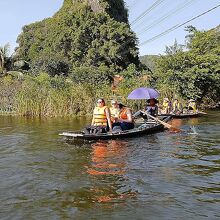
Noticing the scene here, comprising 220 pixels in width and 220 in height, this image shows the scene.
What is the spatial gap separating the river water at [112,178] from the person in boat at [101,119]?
0.60 meters

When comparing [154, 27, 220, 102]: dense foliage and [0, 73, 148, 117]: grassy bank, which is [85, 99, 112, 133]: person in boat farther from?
[154, 27, 220, 102]: dense foliage

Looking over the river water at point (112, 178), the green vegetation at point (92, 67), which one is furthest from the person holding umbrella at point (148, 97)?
the green vegetation at point (92, 67)

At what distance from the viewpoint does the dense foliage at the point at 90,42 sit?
35.5 metres

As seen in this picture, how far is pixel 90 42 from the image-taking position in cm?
3681

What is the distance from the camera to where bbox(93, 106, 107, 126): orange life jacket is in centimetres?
1455

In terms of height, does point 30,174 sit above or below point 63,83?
below

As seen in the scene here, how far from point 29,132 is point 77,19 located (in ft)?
70.9

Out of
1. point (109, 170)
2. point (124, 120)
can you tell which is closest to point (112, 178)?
point (109, 170)

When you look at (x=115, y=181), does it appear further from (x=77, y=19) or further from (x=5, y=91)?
(x=77, y=19)

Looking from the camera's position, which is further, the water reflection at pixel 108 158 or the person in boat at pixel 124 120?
the person in boat at pixel 124 120

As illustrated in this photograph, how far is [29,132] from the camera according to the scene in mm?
17766

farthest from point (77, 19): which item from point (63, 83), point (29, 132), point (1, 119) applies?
point (29, 132)

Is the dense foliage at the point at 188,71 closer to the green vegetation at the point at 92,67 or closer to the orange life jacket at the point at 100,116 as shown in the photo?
the green vegetation at the point at 92,67

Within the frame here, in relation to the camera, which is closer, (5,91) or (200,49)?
(5,91)
